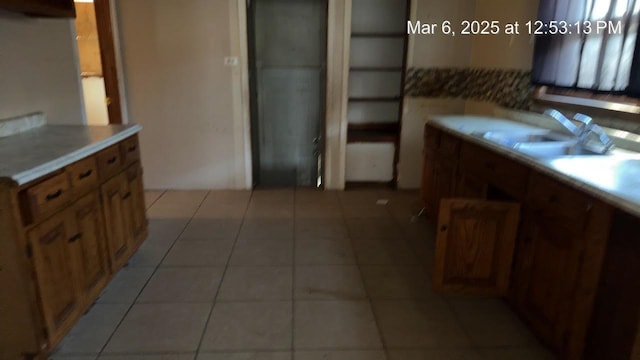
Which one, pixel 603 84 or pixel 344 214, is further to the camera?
pixel 344 214

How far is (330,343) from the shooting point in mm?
2102

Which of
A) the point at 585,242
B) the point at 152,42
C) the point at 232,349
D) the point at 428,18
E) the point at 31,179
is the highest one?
the point at 428,18

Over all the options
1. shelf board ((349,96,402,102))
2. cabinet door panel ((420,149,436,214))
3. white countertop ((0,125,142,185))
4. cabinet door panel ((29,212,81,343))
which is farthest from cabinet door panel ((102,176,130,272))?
shelf board ((349,96,402,102))

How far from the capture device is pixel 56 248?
1945 millimetres

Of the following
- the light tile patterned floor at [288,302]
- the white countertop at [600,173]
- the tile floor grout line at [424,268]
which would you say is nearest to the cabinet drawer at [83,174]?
the light tile patterned floor at [288,302]


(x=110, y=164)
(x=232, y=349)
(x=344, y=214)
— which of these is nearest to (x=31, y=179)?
(x=110, y=164)

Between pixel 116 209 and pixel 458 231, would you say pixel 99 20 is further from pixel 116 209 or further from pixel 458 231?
pixel 458 231

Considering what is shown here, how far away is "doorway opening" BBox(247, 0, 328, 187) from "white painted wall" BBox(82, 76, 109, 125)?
214 cm

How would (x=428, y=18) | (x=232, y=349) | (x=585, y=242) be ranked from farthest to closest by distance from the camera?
1. (x=428, y=18)
2. (x=232, y=349)
3. (x=585, y=242)

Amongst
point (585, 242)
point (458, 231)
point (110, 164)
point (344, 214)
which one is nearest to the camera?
point (585, 242)

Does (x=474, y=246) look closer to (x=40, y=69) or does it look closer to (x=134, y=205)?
(x=134, y=205)

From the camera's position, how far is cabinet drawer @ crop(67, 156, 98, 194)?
2091 mm

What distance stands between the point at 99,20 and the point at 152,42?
1.56 feet

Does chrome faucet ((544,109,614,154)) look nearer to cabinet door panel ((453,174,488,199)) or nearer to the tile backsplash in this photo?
cabinet door panel ((453,174,488,199))
